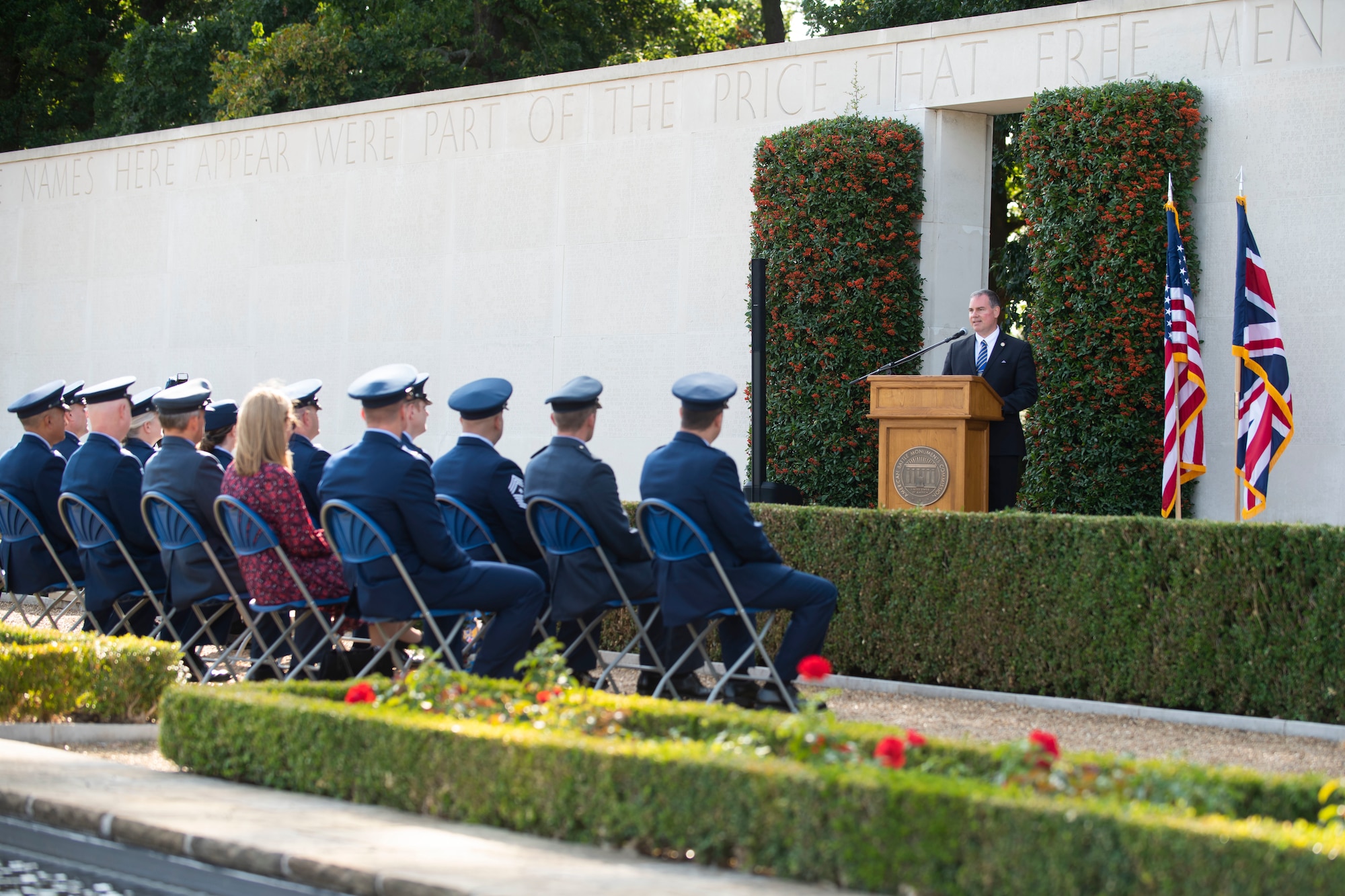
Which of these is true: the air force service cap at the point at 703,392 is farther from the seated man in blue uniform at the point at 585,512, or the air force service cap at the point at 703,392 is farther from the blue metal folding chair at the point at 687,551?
the blue metal folding chair at the point at 687,551

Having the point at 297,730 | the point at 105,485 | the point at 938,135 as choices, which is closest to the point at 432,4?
the point at 938,135

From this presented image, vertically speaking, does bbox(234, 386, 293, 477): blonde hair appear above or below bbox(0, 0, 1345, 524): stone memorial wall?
below

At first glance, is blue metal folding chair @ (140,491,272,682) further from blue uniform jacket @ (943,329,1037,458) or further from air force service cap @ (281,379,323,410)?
blue uniform jacket @ (943,329,1037,458)

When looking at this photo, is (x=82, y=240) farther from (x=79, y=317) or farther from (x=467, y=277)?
(x=467, y=277)

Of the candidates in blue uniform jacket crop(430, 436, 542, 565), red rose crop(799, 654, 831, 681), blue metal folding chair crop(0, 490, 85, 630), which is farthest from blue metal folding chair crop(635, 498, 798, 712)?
blue metal folding chair crop(0, 490, 85, 630)

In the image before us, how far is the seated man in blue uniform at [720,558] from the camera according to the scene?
710 centimetres

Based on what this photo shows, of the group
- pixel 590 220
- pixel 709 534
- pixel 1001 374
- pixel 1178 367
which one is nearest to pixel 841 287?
pixel 1001 374

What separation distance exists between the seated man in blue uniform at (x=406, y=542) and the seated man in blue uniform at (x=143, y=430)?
9.65 ft

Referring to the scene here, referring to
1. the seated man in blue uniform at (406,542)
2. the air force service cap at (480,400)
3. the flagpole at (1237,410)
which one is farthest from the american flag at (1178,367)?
the seated man in blue uniform at (406,542)

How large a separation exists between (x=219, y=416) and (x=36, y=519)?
1.26m

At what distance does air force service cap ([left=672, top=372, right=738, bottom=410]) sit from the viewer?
7285 millimetres

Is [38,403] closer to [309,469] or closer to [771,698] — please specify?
[309,469]

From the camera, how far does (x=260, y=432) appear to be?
7469 millimetres

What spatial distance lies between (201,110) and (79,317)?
9.08 meters
